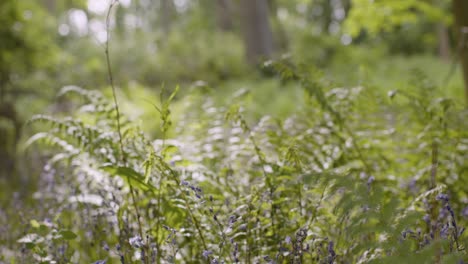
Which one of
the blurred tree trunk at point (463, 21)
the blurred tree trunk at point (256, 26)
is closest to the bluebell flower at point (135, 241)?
the blurred tree trunk at point (463, 21)

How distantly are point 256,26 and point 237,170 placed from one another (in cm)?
932

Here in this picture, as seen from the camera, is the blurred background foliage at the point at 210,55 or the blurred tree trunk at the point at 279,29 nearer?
the blurred background foliage at the point at 210,55

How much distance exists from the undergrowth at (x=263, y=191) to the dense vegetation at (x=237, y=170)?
0.01 metres

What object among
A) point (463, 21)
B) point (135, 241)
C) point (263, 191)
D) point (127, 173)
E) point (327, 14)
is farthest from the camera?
point (327, 14)

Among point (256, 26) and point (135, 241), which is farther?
point (256, 26)

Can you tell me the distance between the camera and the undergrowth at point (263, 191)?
166cm

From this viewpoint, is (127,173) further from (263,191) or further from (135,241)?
(263,191)

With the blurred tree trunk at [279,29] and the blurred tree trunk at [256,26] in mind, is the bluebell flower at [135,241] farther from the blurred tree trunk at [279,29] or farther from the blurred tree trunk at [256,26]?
the blurred tree trunk at [279,29]

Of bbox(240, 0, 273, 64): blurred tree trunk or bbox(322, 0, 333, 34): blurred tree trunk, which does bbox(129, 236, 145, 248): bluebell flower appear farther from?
bbox(322, 0, 333, 34): blurred tree trunk

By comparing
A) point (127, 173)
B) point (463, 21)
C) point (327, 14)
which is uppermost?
point (327, 14)

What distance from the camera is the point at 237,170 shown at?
268 cm

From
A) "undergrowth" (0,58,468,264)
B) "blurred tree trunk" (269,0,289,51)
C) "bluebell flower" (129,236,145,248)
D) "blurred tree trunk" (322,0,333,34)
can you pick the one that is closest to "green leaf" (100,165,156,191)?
"undergrowth" (0,58,468,264)

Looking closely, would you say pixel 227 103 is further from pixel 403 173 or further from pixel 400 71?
pixel 400 71

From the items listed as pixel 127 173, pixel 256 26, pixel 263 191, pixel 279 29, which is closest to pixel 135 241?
pixel 127 173
